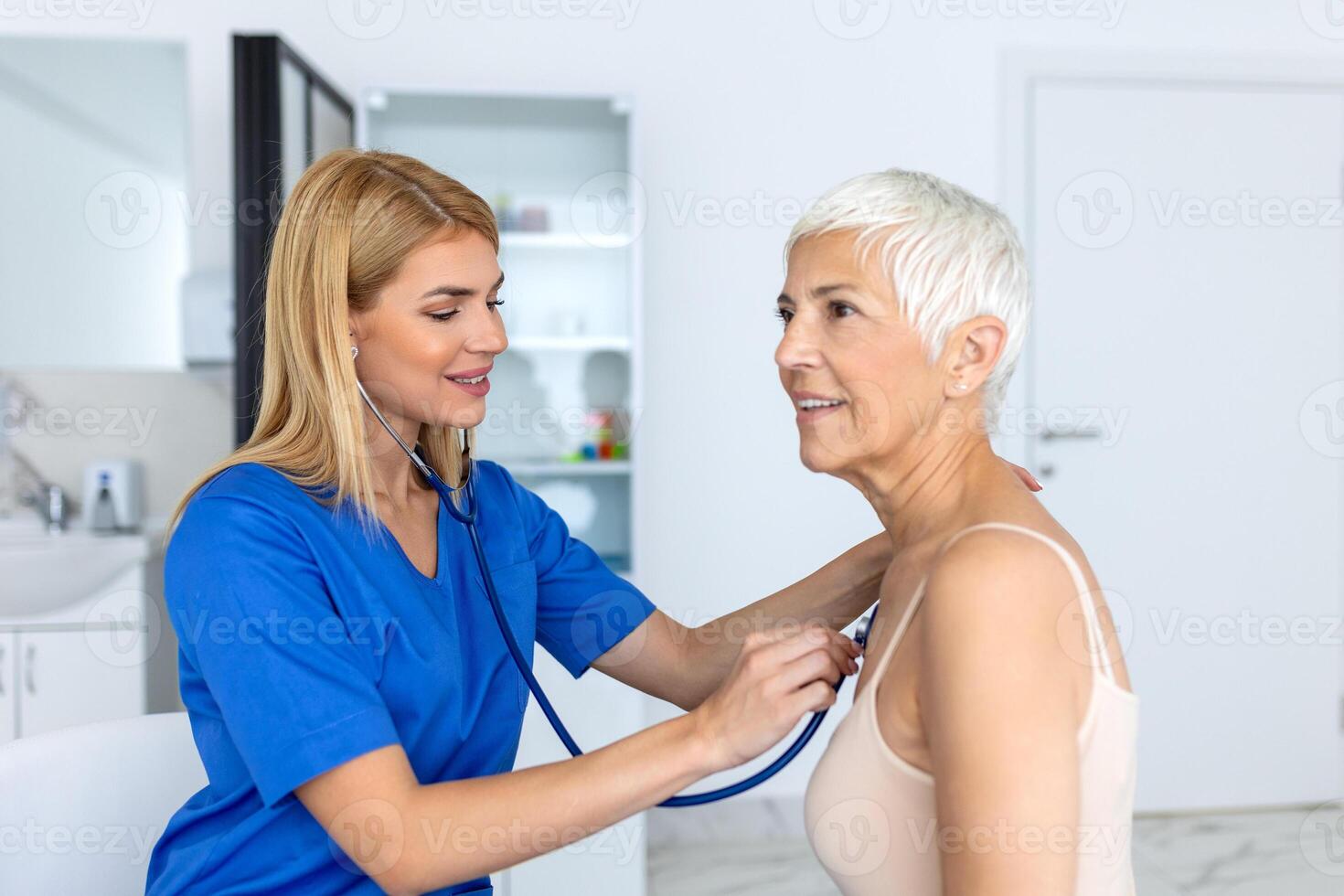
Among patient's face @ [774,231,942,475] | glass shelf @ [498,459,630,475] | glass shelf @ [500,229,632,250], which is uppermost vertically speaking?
glass shelf @ [500,229,632,250]

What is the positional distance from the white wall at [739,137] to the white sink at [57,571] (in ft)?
A: 2.62

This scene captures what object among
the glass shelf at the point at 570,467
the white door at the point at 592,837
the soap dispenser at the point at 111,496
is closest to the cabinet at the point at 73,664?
the soap dispenser at the point at 111,496

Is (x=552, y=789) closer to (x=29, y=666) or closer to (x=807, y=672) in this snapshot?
(x=807, y=672)

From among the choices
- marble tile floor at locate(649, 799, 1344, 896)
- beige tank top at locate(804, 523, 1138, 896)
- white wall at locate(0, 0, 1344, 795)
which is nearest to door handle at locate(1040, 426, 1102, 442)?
white wall at locate(0, 0, 1344, 795)

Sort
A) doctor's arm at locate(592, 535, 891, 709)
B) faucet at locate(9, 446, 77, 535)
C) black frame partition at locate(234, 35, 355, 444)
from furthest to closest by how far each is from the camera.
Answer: faucet at locate(9, 446, 77, 535)
black frame partition at locate(234, 35, 355, 444)
doctor's arm at locate(592, 535, 891, 709)

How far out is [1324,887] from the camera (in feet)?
8.23

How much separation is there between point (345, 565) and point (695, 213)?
77.9 inches

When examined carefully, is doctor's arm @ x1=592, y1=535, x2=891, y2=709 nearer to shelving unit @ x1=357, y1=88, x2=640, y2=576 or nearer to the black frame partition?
the black frame partition

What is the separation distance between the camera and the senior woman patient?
0.77 metres

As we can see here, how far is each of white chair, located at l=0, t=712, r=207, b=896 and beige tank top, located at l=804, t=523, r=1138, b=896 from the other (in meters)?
0.76

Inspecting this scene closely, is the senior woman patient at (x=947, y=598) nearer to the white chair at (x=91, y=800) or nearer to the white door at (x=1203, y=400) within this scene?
the white chair at (x=91, y=800)

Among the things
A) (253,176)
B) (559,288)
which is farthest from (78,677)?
(559,288)

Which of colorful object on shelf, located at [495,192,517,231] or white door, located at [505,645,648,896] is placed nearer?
white door, located at [505,645,648,896]

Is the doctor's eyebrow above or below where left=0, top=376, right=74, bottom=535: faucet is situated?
above
